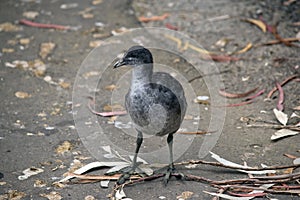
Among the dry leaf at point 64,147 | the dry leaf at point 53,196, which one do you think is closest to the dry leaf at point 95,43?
the dry leaf at point 64,147

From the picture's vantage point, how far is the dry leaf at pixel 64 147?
15.9ft

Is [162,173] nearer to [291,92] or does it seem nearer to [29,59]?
[291,92]

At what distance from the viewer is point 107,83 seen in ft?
19.9

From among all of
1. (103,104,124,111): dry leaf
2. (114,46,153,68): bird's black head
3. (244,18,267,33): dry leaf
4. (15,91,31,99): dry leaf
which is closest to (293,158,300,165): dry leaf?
(114,46,153,68): bird's black head

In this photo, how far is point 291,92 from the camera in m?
5.62

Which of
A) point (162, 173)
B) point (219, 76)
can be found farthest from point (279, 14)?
point (162, 173)

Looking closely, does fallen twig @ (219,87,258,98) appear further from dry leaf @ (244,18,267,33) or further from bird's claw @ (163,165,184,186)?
bird's claw @ (163,165,184,186)

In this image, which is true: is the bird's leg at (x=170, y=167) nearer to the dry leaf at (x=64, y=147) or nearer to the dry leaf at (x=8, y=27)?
the dry leaf at (x=64, y=147)

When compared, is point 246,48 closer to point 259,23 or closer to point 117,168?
point 259,23

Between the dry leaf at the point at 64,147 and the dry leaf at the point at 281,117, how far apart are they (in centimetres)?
189

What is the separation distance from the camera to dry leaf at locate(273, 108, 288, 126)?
202 inches

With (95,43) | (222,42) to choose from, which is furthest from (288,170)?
(95,43)

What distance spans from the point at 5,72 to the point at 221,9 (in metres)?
2.79

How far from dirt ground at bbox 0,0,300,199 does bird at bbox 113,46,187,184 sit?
0.50 m
